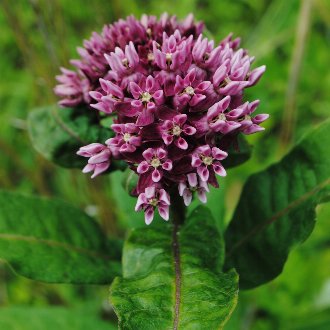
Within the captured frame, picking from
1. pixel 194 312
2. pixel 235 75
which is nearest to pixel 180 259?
pixel 194 312

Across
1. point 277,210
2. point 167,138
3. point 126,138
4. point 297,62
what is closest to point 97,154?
point 126,138

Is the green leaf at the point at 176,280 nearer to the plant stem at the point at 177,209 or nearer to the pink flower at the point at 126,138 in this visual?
the plant stem at the point at 177,209

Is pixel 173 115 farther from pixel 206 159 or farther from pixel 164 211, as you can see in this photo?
pixel 164 211

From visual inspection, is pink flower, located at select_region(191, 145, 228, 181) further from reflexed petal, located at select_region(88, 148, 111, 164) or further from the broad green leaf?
the broad green leaf

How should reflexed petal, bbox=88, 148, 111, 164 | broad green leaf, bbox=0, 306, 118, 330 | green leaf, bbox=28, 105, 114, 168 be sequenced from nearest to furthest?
reflexed petal, bbox=88, 148, 111, 164 < green leaf, bbox=28, 105, 114, 168 < broad green leaf, bbox=0, 306, 118, 330

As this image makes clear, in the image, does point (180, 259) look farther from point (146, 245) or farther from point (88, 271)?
point (88, 271)

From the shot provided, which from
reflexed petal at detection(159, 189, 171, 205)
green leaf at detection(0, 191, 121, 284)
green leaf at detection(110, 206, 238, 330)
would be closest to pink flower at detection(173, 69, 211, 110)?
reflexed petal at detection(159, 189, 171, 205)
